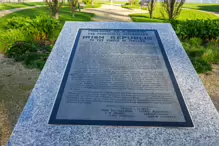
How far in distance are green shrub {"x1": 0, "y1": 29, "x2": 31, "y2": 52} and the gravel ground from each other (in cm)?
45

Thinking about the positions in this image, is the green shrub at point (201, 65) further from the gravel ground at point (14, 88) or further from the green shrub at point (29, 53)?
the green shrub at point (29, 53)

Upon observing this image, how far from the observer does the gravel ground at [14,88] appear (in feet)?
13.1

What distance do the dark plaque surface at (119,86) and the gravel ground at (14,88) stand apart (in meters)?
1.62

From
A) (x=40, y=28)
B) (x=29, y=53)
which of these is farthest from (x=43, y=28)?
(x=29, y=53)

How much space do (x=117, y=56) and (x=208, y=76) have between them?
3.91m

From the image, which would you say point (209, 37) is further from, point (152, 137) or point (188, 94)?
point (152, 137)

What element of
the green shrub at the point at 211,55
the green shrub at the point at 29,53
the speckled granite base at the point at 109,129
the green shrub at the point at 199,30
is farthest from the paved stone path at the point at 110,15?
the speckled granite base at the point at 109,129

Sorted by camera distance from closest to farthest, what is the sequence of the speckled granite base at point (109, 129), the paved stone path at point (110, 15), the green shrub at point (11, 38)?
the speckled granite base at point (109, 129), the green shrub at point (11, 38), the paved stone path at point (110, 15)

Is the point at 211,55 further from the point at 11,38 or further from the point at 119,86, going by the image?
the point at 11,38

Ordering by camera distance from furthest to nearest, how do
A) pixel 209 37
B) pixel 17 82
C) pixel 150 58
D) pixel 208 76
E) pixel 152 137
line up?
pixel 209 37, pixel 208 76, pixel 17 82, pixel 150 58, pixel 152 137

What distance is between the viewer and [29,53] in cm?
707

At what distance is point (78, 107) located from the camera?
8.43 feet

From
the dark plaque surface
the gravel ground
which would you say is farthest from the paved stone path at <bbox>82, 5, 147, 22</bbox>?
the dark plaque surface

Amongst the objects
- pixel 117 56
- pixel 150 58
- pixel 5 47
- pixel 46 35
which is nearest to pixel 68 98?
pixel 117 56
